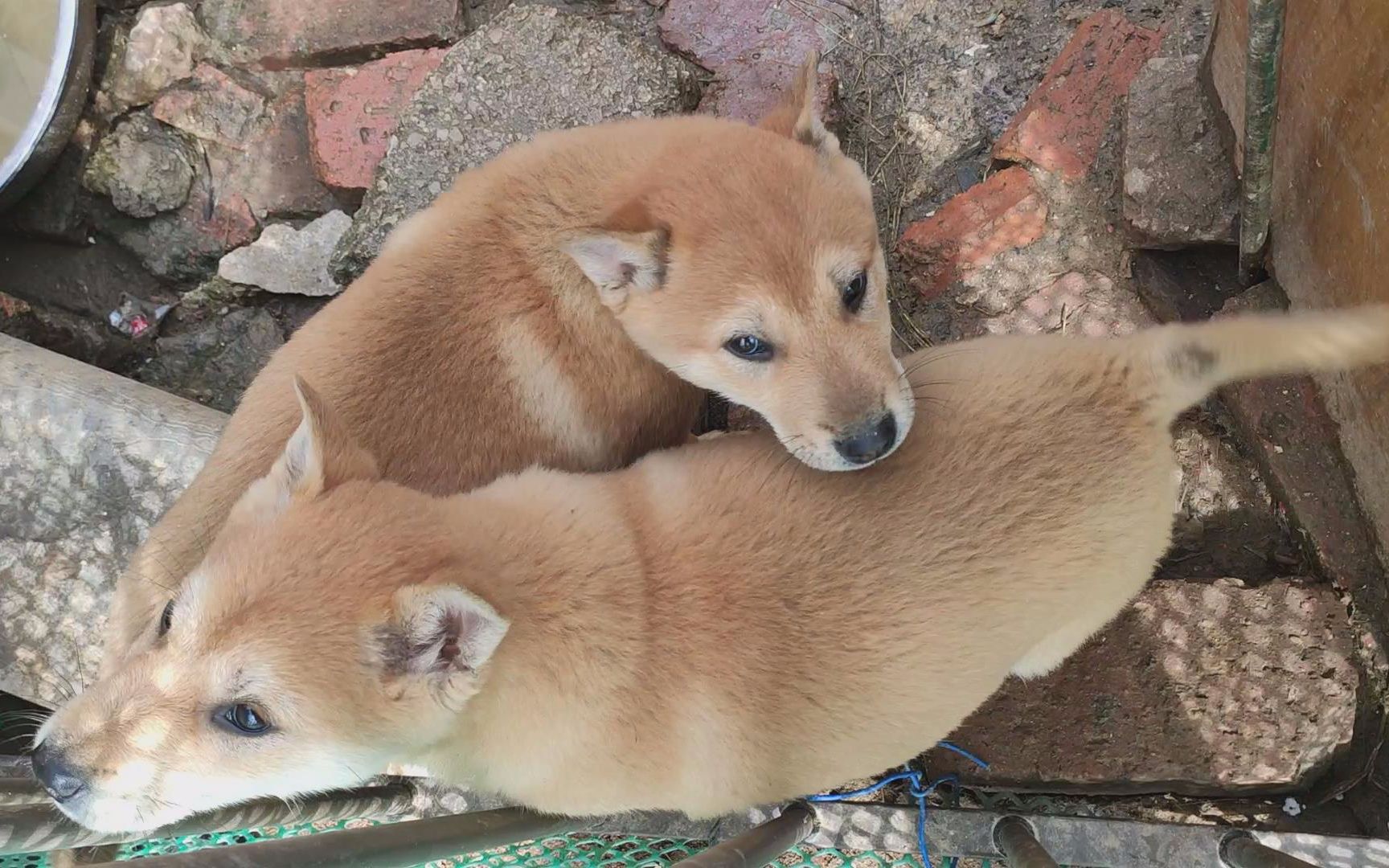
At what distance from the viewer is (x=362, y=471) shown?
94.6 inches

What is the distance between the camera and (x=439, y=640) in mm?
2123

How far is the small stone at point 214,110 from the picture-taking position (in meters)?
4.41

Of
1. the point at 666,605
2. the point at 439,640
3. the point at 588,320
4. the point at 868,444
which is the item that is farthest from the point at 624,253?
the point at 439,640

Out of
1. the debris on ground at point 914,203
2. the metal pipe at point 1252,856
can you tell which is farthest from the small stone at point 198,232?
the metal pipe at point 1252,856

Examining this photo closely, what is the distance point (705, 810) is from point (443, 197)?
2.04 m

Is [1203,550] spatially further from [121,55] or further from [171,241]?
[121,55]

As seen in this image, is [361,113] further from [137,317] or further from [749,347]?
[749,347]

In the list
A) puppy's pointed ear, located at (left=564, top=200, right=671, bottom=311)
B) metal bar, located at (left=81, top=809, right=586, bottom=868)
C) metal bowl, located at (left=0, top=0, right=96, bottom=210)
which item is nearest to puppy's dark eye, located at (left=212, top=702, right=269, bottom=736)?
metal bar, located at (left=81, top=809, right=586, bottom=868)

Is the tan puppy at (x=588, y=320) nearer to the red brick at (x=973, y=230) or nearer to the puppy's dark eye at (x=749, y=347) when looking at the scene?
the puppy's dark eye at (x=749, y=347)

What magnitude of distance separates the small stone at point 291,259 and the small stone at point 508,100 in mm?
353

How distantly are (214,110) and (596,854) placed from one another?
11.9 feet

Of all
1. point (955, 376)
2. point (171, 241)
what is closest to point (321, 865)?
point (955, 376)

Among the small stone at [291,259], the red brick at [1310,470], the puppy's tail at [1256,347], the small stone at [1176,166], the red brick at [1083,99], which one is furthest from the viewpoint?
the small stone at [291,259]

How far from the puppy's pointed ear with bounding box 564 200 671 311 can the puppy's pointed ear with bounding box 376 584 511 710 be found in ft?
3.75
